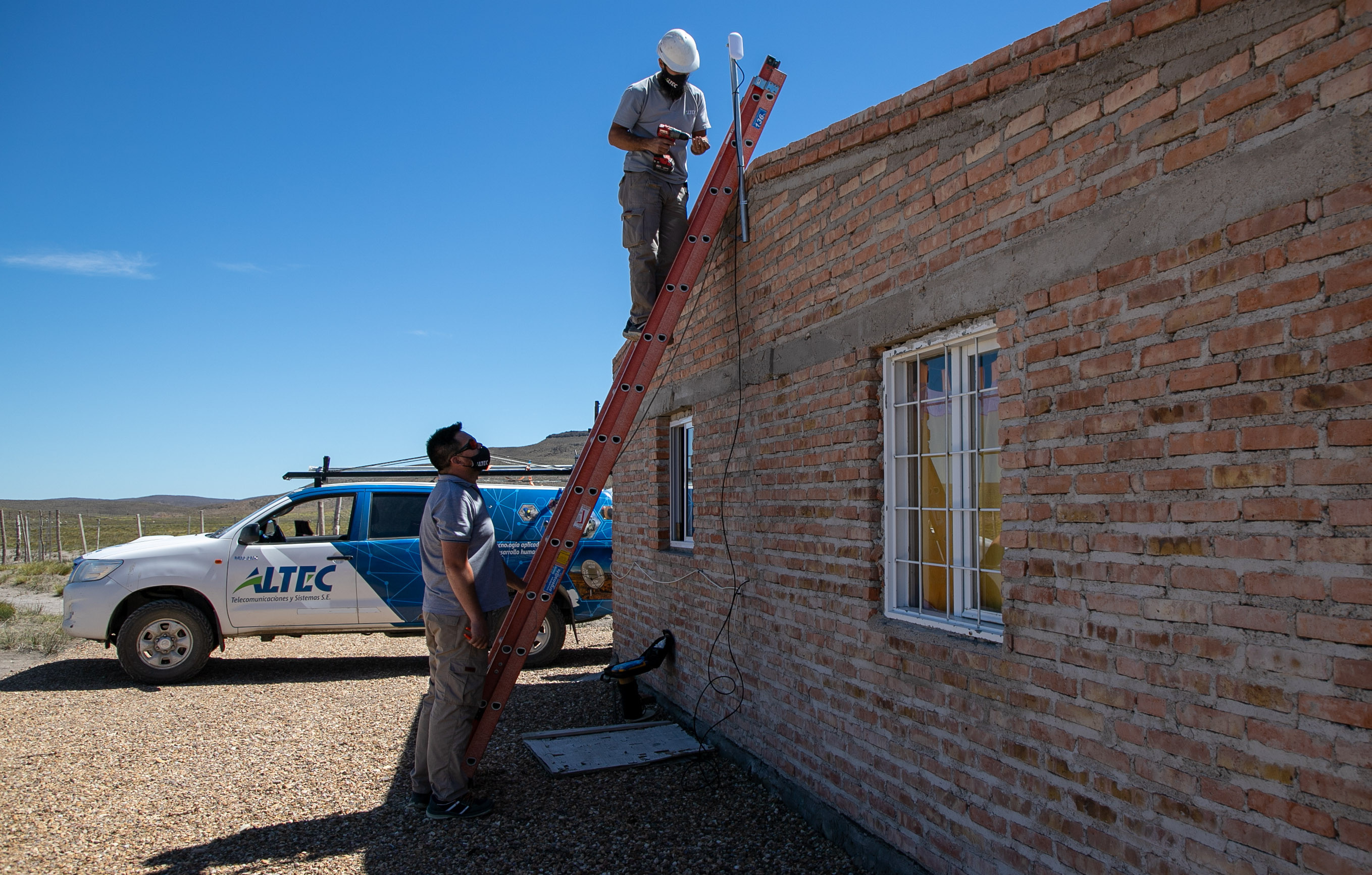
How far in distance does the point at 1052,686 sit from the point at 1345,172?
1796mm

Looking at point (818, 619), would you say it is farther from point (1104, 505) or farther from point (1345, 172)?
point (1345, 172)

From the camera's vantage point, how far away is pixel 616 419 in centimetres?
552

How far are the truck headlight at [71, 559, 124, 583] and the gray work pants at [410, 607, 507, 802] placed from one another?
5.71 metres

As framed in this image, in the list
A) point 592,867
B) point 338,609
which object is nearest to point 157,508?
point 338,609

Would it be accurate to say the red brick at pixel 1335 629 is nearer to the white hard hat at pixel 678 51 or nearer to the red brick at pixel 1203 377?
the red brick at pixel 1203 377

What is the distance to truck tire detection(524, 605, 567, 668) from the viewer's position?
9562 mm

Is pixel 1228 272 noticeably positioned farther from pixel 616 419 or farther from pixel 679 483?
pixel 679 483

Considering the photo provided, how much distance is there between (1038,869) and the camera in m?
3.08

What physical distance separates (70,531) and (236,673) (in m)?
56.4

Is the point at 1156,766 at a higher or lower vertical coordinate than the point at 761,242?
lower

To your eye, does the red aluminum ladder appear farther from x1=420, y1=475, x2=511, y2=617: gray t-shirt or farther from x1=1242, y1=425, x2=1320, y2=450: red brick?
x1=1242, y1=425, x2=1320, y2=450: red brick

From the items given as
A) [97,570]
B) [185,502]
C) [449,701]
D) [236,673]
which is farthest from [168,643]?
[185,502]

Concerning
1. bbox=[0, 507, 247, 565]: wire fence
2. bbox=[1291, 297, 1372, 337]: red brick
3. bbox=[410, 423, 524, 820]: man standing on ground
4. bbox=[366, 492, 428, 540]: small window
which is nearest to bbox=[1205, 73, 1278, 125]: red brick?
bbox=[1291, 297, 1372, 337]: red brick

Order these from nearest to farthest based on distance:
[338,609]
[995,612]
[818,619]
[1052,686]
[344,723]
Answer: [1052,686], [995,612], [818,619], [344,723], [338,609]
